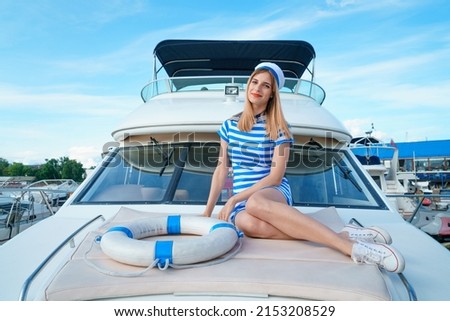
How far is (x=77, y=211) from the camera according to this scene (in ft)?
10.2

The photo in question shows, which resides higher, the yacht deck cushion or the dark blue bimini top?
the dark blue bimini top

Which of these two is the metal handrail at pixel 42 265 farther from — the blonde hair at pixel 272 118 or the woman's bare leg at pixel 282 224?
the blonde hair at pixel 272 118

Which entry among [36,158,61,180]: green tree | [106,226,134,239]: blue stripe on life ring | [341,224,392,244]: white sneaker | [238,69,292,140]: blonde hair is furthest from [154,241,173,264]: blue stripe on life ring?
[36,158,61,180]: green tree

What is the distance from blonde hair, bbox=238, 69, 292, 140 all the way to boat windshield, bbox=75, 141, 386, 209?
0.79 m

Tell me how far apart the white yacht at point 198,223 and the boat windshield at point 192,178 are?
12 mm

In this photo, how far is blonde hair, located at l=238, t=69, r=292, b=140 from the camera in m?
2.71


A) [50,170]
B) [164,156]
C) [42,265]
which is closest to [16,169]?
[50,170]

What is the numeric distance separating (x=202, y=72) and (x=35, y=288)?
4576mm

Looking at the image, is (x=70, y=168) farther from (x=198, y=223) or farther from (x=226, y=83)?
(x=198, y=223)

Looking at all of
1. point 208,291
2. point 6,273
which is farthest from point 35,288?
point 208,291

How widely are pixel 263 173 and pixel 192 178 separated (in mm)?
906

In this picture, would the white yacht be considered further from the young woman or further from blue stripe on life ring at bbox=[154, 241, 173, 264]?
the young woman

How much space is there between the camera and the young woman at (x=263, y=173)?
7.05 ft

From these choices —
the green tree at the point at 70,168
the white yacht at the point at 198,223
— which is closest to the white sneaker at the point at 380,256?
the white yacht at the point at 198,223
